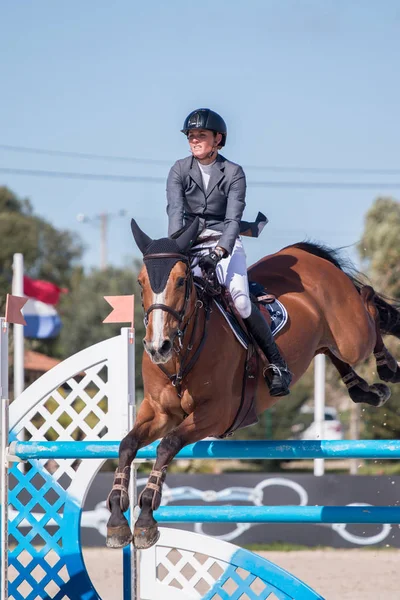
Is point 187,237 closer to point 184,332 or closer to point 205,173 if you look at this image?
point 184,332

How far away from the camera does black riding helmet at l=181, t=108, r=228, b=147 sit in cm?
425

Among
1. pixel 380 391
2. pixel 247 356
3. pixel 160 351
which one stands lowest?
pixel 380 391

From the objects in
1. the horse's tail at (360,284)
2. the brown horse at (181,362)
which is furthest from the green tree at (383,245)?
the brown horse at (181,362)

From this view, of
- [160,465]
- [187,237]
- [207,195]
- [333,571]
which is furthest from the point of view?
[333,571]

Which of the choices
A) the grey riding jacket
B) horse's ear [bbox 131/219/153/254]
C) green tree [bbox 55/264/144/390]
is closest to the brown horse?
horse's ear [bbox 131/219/153/254]

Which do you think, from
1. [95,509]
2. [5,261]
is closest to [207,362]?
[95,509]

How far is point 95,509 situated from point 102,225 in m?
38.3

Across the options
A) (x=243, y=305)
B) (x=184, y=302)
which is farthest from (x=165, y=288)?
(x=243, y=305)

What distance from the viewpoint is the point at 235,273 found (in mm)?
4332

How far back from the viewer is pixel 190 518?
434 cm

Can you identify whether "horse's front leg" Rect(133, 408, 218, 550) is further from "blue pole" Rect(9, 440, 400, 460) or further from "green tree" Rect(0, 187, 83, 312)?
"green tree" Rect(0, 187, 83, 312)

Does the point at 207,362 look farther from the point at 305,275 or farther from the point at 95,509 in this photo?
the point at 95,509

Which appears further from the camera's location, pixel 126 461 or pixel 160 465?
pixel 126 461

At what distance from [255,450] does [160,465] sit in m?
0.53
